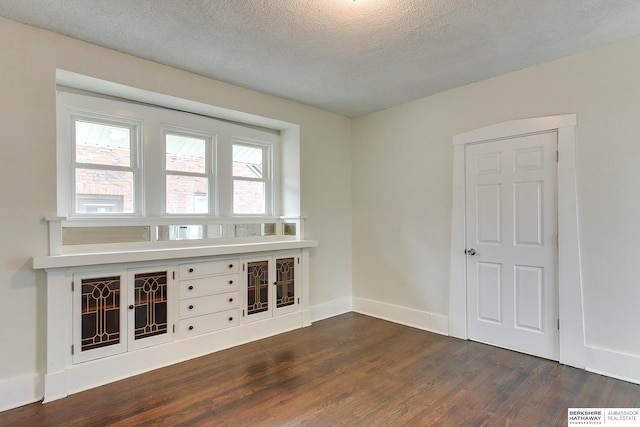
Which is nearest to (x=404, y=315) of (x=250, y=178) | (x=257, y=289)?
(x=257, y=289)

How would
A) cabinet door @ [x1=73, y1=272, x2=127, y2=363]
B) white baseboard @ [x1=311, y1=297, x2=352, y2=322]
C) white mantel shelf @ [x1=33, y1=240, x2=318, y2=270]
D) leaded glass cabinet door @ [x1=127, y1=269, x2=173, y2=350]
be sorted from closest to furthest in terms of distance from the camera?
white mantel shelf @ [x1=33, y1=240, x2=318, y2=270], cabinet door @ [x1=73, y1=272, x2=127, y2=363], leaded glass cabinet door @ [x1=127, y1=269, x2=173, y2=350], white baseboard @ [x1=311, y1=297, x2=352, y2=322]

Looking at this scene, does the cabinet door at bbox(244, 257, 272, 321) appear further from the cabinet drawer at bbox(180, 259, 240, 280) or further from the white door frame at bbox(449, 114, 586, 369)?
the white door frame at bbox(449, 114, 586, 369)

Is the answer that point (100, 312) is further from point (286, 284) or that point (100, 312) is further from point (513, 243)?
point (513, 243)

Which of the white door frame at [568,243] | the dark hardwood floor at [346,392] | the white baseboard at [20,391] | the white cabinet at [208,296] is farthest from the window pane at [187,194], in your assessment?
the white door frame at [568,243]

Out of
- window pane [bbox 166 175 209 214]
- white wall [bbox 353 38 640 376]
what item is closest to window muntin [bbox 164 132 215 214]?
window pane [bbox 166 175 209 214]

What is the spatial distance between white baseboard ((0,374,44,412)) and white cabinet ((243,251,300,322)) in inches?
66.4

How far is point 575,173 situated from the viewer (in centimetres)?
289

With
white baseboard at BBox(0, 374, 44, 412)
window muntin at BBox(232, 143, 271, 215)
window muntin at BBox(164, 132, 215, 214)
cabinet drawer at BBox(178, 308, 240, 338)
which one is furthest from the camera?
window muntin at BBox(232, 143, 271, 215)

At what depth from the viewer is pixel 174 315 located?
3092 millimetres

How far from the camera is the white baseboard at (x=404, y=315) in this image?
149 inches

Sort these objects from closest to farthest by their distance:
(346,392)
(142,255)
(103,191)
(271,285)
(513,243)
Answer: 1. (346,392)
2. (142,255)
3. (103,191)
4. (513,243)
5. (271,285)

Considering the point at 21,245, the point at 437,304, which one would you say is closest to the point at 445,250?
the point at 437,304

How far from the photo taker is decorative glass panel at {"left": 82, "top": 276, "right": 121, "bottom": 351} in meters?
2.63

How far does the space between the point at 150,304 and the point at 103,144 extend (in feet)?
4.94
